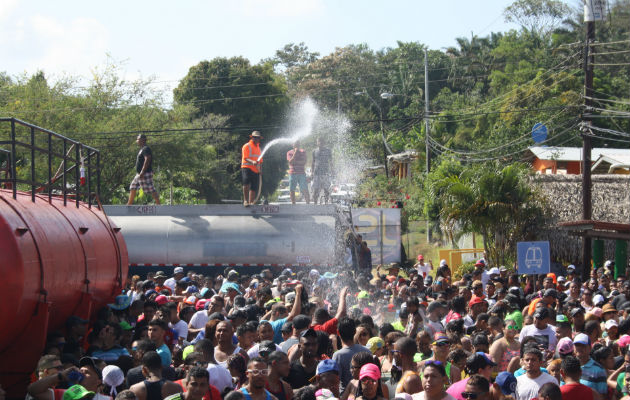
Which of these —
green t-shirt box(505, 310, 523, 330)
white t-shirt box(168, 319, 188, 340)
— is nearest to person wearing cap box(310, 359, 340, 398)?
white t-shirt box(168, 319, 188, 340)

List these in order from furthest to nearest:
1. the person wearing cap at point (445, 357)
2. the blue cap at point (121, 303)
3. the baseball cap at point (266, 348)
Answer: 1. the blue cap at point (121, 303)
2. the person wearing cap at point (445, 357)
3. the baseball cap at point (266, 348)

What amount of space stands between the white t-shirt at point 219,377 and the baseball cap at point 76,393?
1171mm

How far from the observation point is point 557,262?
24.9 m

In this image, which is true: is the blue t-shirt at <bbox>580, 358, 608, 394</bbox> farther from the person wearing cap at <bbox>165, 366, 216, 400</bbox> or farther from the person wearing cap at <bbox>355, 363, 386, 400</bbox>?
the person wearing cap at <bbox>165, 366, 216, 400</bbox>

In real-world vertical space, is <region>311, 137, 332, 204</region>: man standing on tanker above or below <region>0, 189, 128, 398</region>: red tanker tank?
above

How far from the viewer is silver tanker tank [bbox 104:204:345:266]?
64.0 ft

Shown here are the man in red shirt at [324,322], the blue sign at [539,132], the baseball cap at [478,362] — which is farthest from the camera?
the blue sign at [539,132]

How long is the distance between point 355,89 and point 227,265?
143 feet

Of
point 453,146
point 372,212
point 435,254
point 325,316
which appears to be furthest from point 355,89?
point 325,316

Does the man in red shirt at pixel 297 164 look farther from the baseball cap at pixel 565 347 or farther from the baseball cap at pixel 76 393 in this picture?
the baseball cap at pixel 76 393

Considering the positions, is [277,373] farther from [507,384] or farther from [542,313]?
[542,313]

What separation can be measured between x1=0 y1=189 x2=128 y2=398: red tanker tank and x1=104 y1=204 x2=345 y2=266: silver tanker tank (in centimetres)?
997

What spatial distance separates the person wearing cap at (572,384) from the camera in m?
6.67

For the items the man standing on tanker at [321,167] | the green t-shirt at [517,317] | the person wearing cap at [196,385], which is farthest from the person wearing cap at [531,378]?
the man standing on tanker at [321,167]
